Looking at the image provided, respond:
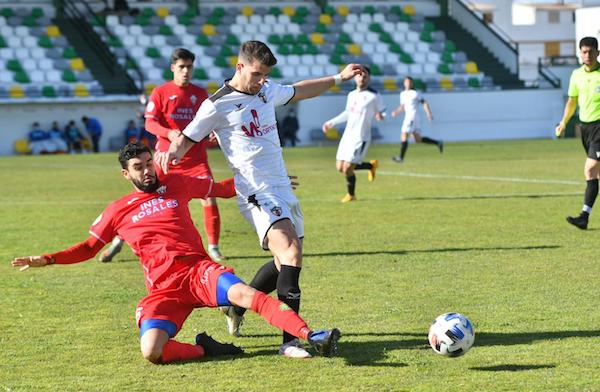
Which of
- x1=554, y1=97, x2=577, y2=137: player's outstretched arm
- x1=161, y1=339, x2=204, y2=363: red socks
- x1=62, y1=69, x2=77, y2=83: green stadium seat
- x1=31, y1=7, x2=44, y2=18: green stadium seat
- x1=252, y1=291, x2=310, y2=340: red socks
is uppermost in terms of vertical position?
x1=252, y1=291, x2=310, y2=340: red socks

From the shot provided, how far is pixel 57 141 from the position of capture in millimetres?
38281

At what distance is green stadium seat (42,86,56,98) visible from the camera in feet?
127

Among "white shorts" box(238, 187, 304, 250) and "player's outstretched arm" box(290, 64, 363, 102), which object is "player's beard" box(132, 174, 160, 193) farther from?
"player's outstretched arm" box(290, 64, 363, 102)

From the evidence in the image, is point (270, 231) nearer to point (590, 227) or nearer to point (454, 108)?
point (590, 227)

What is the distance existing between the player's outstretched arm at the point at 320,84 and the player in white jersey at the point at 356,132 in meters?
10.0

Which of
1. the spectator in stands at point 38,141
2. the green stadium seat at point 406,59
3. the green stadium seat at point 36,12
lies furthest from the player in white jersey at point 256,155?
the green stadium seat at point 406,59

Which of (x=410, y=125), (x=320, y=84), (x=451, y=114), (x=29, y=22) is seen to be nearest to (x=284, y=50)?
(x=451, y=114)

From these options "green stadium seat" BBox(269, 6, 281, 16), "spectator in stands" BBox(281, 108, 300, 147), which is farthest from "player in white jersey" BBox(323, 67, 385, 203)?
"green stadium seat" BBox(269, 6, 281, 16)

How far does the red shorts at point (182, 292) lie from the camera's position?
6918 millimetres

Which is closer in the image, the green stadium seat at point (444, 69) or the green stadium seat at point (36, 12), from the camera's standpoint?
the green stadium seat at point (36, 12)

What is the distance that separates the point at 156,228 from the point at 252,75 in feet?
3.72

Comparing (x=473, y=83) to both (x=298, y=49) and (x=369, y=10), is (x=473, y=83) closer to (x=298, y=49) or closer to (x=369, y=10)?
(x=369, y=10)

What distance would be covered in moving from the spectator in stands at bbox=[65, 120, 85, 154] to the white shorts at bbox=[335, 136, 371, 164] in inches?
843

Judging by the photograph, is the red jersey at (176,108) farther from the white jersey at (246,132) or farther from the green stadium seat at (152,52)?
the green stadium seat at (152,52)
